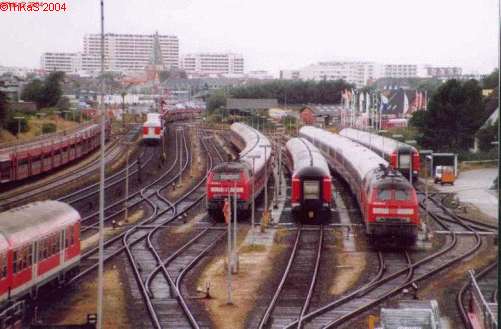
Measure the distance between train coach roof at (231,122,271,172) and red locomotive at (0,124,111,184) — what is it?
13.3 m

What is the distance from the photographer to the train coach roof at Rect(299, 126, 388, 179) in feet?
139

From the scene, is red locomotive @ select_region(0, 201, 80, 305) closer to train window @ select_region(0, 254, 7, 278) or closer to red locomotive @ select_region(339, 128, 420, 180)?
train window @ select_region(0, 254, 7, 278)

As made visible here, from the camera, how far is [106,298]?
26047 millimetres

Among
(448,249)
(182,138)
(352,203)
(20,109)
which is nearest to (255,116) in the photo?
(182,138)

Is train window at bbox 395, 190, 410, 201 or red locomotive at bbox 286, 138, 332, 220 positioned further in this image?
red locomotive at bbox 286, 138, 332, 220

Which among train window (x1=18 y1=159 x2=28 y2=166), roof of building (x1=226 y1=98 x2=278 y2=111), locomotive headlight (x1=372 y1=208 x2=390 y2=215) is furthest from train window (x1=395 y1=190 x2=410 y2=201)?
roof of building (x1=226 y1=98 x2=278 y2=111)

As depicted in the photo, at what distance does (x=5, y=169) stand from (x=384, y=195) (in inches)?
1028

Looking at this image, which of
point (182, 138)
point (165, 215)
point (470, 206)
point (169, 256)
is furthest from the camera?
point (182, 138)

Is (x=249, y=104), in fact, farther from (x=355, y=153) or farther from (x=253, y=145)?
(x=355, y=153)

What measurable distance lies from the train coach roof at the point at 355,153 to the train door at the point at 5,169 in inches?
770

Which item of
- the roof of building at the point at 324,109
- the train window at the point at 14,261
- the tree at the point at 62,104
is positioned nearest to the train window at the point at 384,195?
the train window at the point at 14,261

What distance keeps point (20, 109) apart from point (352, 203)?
54524mm

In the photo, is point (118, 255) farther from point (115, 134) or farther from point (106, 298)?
point (115, 134)

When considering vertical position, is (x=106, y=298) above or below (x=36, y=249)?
below
